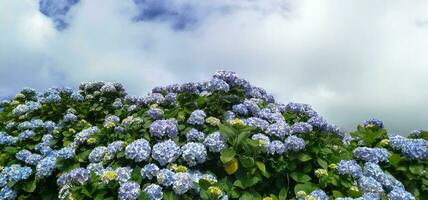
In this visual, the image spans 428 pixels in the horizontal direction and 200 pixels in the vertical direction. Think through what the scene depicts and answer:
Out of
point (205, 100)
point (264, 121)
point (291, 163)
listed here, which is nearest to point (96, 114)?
point (205, 100)

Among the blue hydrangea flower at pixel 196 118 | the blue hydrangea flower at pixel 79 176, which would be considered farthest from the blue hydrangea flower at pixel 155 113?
the blue hydrangea flower at pixel 79 176

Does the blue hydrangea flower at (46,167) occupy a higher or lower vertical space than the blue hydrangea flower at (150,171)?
higher

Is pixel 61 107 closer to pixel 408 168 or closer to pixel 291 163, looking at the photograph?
pixel 291 163

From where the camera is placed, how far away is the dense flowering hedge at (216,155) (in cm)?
469

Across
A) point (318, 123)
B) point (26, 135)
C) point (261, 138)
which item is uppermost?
point (26, 135)

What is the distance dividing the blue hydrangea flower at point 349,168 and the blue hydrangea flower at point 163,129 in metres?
1.62

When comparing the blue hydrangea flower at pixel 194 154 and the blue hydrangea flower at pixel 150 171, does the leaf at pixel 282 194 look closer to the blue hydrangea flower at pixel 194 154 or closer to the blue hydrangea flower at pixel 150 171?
the blue hydrangea flower at pixel 194 154

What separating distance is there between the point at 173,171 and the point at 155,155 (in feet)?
0.75

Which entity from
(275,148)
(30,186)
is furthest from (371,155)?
(30,186)

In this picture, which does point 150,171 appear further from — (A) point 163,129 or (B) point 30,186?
(B) point 30,186

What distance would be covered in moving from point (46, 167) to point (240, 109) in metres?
2.18

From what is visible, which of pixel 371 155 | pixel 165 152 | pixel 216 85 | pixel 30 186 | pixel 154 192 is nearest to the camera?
pixel 154 192

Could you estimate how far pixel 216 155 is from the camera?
16.3ft

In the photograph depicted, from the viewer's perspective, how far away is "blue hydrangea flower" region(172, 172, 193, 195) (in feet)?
14.6
